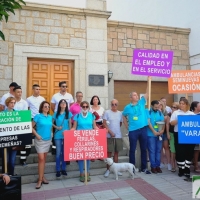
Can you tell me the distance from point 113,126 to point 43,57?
11.8 ft

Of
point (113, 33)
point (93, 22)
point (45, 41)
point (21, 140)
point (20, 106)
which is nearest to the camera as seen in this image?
point (21, 140)

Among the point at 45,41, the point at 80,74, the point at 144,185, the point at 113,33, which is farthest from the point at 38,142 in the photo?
the point at 113,33

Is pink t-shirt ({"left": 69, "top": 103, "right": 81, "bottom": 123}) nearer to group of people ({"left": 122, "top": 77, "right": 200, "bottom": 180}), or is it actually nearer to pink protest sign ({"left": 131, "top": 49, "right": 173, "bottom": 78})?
group of people ({"left": 122, "top": 77, "right": 200, "bottom": 180})

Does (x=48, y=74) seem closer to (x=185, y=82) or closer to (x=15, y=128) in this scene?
(x=15, y=128)

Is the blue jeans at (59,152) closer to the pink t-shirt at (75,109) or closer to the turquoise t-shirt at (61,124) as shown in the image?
the turquoise t-shirt at (61,124)

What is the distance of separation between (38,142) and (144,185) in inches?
90.6

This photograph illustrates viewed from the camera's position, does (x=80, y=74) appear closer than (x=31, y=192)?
No

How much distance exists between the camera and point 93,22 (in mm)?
7465

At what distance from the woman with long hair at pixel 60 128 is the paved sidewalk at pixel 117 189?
295 mm

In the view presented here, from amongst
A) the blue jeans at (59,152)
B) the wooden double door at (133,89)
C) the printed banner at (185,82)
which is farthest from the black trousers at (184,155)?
the wooden double door at (133,89)

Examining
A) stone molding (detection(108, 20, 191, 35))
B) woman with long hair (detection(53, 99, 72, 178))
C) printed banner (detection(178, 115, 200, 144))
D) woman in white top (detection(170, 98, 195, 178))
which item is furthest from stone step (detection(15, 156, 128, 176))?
stone molding (detection(108, 20, 191, 35))

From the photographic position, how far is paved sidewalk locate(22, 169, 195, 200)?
3.69m

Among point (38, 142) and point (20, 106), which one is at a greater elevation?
point (20, 106)

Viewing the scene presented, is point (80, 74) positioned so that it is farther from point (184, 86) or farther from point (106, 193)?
point (106, 193)
